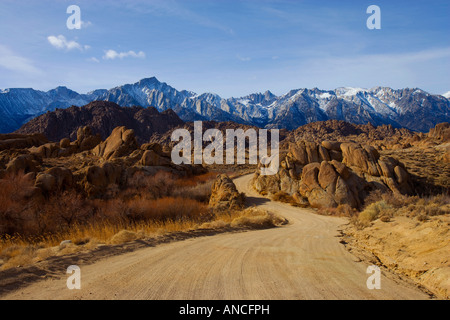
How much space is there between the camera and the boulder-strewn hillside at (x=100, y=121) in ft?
406

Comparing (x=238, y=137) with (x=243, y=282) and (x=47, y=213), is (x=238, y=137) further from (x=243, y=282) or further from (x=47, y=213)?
(x=243, y=282)

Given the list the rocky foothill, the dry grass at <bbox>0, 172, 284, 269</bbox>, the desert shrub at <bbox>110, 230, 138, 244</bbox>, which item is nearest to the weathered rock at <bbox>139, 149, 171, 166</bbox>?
the rocky foothill

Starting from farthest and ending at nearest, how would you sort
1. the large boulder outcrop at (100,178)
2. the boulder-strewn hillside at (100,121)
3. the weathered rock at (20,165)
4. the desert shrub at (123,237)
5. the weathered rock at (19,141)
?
the boulder-strewn hillside at (100,121) → the weathered rock at (19,141) → the weathered rock at (20,165) → the large boulder outcrop at (100,178) → the desert shrub at (123,237)

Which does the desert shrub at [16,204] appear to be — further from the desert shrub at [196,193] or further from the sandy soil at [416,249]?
the sandy soil at [416,249]

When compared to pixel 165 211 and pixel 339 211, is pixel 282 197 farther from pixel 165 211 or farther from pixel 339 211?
pixel 165 211

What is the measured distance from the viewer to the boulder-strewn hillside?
406 ft

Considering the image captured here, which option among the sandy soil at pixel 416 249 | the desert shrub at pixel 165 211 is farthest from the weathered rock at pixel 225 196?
the sandy soil at pixel 416 249

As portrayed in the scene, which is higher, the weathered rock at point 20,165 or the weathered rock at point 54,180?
the weathered rock at point 20,165

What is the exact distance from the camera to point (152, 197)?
811 inches

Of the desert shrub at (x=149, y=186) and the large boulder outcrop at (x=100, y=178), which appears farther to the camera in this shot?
the desert shrub at (x=149, y=186)

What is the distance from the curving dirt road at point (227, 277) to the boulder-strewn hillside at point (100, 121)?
12632 centimetres

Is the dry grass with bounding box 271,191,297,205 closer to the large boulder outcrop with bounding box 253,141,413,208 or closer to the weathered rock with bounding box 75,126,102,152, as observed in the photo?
the large boulder outcrop with bounding box 253,141,413,208

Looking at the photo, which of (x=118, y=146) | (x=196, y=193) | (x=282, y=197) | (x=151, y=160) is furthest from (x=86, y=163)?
(x=282, y=197)

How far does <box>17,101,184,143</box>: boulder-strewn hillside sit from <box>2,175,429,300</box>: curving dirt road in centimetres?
12632
